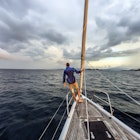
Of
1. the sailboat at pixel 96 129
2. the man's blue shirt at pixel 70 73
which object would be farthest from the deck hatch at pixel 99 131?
the man's blue shirt at pixel 70 73

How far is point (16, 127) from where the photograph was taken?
5867 mm

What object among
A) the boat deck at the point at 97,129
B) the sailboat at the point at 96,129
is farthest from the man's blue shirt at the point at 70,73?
the boat deck at the point at 97,129

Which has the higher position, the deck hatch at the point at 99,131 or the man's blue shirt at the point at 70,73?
the man's blue shirt at the point at 70,73

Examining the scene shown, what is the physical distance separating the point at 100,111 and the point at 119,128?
4.95ft

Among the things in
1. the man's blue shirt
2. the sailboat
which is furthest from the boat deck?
the man's blue shirt

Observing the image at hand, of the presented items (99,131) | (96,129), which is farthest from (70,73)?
(99,131)

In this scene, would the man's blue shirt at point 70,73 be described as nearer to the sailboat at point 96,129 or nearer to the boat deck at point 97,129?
the sailboat at point 96,129

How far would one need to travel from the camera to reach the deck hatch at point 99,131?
10.9 feet

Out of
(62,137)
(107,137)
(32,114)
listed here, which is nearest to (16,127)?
(32,114)

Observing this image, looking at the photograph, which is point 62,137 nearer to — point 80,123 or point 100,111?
point 80,123

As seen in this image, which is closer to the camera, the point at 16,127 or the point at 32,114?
the point at 16,127

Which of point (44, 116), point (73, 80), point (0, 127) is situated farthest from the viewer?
point (44, 116)

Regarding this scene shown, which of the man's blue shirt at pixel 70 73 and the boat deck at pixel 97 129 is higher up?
the man's blue shirt at pixel 70 73

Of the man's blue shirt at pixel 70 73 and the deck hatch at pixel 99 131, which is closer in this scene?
the deck hatch at pixel 99 131
